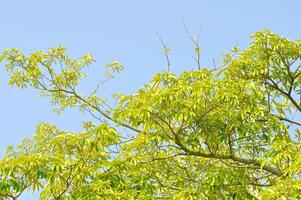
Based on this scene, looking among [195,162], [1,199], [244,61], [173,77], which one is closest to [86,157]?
[1,199]

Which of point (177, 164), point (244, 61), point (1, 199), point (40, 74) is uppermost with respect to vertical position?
point (40, 74)

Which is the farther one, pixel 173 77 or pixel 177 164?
pixel 177 164

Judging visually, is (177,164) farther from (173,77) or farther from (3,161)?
(3,161)

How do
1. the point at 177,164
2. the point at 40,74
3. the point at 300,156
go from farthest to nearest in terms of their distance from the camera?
the point at 40,74, the point at 177,164, the point at 300,156

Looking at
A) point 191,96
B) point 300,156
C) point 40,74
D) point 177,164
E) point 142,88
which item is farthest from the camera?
point 40,74

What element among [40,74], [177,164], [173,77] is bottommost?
[177,164]

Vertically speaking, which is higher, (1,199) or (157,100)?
(157,100)

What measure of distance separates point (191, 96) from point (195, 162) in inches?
80.0

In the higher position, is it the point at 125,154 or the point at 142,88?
the point at 142,88

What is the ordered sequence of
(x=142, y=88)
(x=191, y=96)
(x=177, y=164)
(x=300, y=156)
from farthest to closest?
(x=177, y=164) < (x=142, y=88) < (x=191, y=96) < (x=300, y=156)

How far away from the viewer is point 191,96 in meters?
7.58

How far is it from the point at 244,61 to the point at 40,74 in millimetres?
5095

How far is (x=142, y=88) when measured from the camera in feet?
27.2

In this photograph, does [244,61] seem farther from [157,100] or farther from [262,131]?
[157,100]
